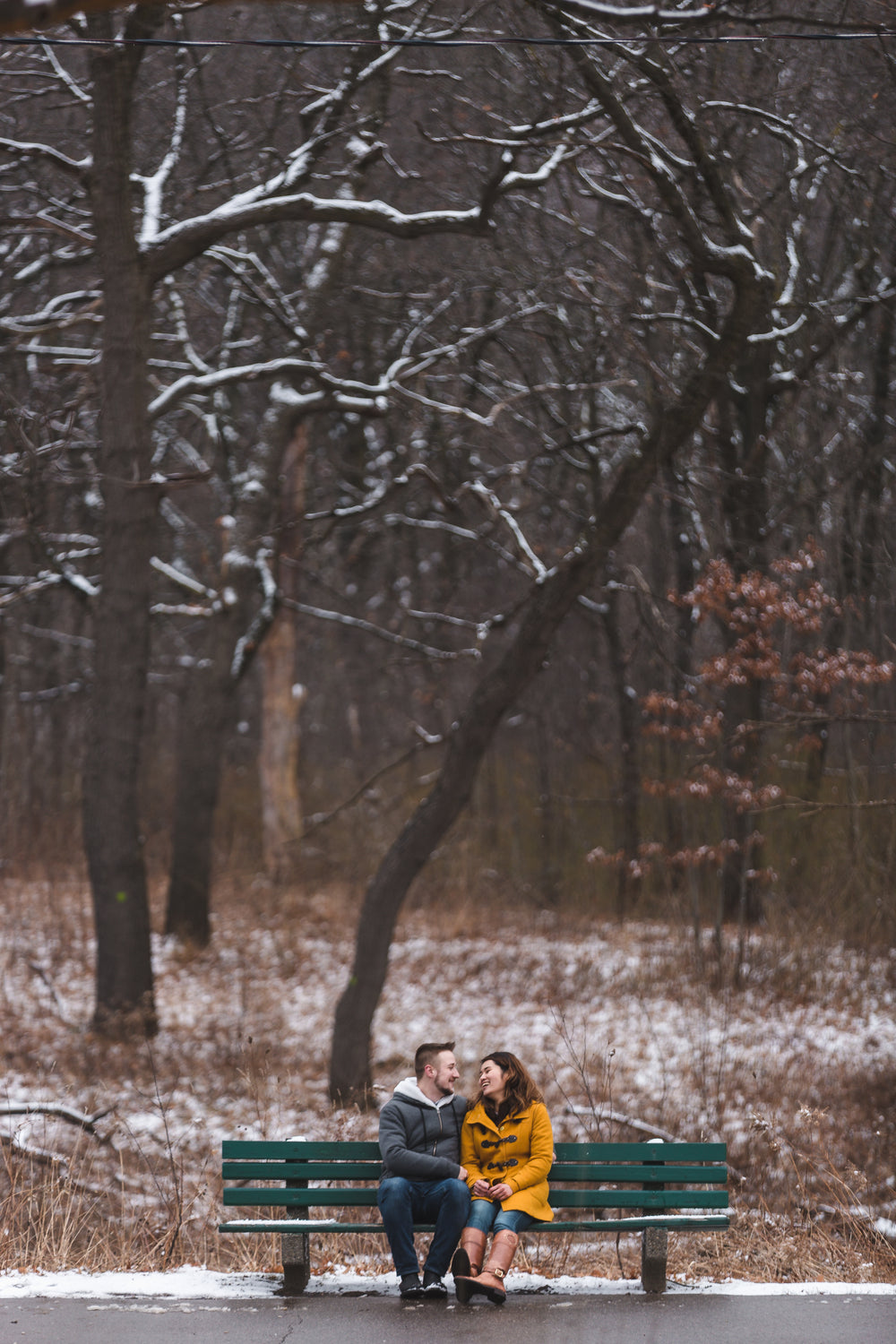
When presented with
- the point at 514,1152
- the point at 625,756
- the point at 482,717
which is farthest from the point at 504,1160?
the point at 625,756

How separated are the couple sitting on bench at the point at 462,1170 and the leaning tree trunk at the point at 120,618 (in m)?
5.87

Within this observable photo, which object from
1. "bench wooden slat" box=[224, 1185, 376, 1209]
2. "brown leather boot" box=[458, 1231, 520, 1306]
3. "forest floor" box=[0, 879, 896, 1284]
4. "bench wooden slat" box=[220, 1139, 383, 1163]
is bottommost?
"forest floor" box=[0, 879, 896, 1284]

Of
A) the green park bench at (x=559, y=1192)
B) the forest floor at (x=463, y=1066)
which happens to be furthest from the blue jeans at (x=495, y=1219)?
the forest floor at (x=463, y=1066)

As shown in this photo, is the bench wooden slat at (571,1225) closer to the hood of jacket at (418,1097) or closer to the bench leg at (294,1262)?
the bench leg at (294,1262)

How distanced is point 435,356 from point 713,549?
390cm

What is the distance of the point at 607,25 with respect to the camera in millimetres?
9133

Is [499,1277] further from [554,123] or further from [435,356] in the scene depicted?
[435,356]

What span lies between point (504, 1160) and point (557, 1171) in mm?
292

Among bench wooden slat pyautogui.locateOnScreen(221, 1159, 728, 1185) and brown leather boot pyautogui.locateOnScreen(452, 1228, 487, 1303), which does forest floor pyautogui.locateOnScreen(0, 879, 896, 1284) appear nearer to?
bench wooden slat pyautogui.locateOnScreen(221, 1159, 728, 1185)

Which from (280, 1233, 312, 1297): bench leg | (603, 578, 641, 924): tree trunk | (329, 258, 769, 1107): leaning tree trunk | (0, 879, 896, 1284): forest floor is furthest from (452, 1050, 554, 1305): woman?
(603, 578, 641, 924): tree trunk

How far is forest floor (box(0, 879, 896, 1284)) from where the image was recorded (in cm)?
635

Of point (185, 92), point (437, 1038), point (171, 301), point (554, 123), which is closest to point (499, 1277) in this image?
point (437, 1038)

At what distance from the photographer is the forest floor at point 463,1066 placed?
6352 millimetres

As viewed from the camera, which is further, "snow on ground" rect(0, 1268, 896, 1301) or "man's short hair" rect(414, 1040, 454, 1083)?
"man's short hair" rect(414, 1040, 454, 1083)
